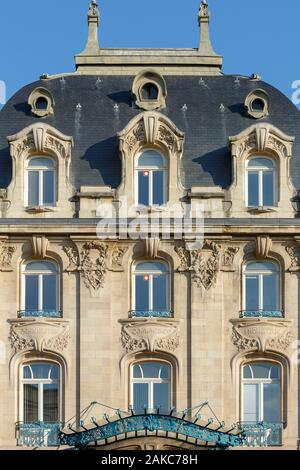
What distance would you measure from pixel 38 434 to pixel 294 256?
34.0 ft

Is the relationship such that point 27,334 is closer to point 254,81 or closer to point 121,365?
point 121,365

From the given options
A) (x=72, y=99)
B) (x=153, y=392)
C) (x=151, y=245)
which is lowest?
(x=153, y=392)

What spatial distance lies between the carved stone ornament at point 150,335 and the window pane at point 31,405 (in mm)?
3327

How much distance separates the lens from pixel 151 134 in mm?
76000

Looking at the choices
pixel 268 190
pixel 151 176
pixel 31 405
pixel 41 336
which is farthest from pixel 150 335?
pixel 268 190

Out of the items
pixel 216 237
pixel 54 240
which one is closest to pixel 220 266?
pixel 216 237

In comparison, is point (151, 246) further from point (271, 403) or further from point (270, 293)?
point (271, 403)

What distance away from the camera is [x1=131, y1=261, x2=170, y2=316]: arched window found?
75.6 meters

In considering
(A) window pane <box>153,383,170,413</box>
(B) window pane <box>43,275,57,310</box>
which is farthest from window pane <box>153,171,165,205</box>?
(A) window pane <box>153,383,170,413</box>

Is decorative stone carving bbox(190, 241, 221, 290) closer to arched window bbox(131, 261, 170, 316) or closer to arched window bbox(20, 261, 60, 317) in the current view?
arched window bbox(131, 261, 170, 316)

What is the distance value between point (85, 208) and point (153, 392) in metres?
6.53

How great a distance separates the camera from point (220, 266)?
2970 inches

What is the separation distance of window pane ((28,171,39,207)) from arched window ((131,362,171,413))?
651cm

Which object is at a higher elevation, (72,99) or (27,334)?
(72,99)
